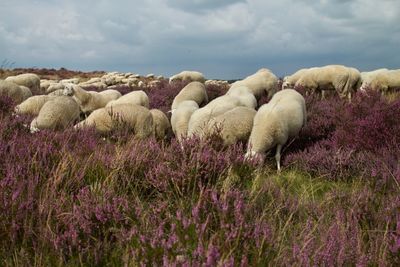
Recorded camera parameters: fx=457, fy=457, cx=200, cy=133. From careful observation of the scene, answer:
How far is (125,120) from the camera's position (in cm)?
864

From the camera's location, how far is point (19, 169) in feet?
13.0

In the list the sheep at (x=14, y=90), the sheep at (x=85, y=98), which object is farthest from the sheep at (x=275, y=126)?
the sheep at (x=14, y=90)

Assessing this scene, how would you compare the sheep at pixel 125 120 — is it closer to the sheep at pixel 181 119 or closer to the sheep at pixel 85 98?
the sheep at pixel 181 119

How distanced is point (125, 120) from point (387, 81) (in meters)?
11.2

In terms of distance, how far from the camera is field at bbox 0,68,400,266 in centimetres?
262

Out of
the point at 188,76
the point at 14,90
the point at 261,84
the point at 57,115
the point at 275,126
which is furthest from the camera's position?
the point at 188,76

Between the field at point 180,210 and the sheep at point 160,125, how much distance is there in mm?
3149

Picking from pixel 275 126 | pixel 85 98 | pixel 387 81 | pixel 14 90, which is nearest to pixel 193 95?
pixel 85 98

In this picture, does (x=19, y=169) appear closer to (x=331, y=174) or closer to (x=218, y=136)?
(x=218, y=136)

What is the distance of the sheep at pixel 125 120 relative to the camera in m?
8.48

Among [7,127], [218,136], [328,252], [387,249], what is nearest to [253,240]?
[328,252]

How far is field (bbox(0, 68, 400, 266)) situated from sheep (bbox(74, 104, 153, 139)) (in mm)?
1913

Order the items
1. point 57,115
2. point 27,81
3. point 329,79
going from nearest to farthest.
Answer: point 57,115 < point 329,79 < point 27,81

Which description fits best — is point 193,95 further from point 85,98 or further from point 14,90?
point 14,90
